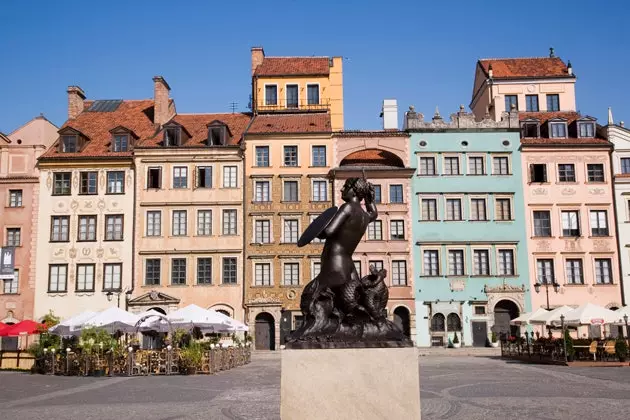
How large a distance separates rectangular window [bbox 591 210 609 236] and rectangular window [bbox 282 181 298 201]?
17340mm

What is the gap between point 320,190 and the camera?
41531 mm

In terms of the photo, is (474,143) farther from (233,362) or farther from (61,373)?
(61,373)

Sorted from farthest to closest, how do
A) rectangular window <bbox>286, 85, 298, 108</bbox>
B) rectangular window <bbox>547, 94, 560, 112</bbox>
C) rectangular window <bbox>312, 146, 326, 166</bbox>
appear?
rectangular window <bbox>547, 94, 560, 112</bbox>
rectangular window <bbox>286, 85, 298, 108</bbox>
rectangular window <bbox>312, 146, 326, 166</bbox>

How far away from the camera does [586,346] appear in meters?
26.8

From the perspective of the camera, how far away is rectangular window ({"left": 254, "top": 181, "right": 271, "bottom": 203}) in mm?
41406

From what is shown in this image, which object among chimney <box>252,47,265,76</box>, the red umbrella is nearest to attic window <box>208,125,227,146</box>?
chimney <box>252,47,265,76</box>

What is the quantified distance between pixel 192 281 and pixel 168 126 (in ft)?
30.5

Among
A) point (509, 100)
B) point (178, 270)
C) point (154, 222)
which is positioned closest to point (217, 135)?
point (154, 222)

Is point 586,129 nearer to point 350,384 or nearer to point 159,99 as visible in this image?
point 159,99

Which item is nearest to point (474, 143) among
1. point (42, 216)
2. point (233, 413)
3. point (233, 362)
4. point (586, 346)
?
point (586, 346)

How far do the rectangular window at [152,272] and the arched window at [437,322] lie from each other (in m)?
15.8

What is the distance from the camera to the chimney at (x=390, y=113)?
4500 cm

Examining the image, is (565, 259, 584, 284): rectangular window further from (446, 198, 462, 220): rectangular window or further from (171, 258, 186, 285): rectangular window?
(171, 258, 186, 285): rectangular window

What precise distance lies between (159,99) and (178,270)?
11.3 meters
